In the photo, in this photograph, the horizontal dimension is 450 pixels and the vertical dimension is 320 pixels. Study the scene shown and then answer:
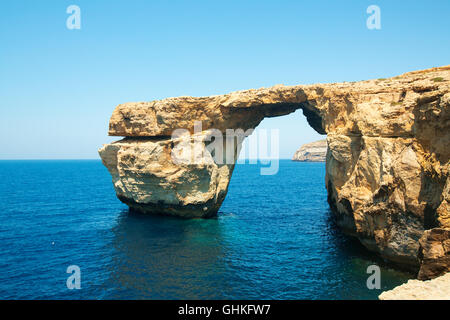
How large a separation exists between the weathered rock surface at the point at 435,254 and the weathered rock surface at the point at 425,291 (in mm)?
783

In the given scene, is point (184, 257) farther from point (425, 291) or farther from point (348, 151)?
point (425, 291)

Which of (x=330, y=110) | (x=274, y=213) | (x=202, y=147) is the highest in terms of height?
(x=330, y=110)

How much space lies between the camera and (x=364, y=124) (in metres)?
21.4

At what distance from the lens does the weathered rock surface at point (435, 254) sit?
13.9 metres

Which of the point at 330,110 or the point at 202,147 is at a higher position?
the point at 330,110

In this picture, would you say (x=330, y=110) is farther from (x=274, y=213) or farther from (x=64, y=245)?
(x=64, y=245)

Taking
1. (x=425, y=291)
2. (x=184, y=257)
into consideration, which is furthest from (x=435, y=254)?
(x=184, y=257)
